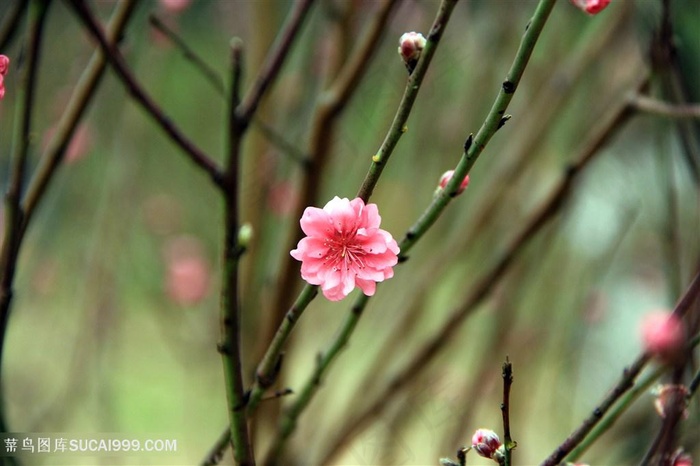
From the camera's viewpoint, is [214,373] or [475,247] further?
[214,373]

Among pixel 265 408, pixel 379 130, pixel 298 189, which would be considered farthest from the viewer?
pixel 379 130

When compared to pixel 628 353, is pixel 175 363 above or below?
below

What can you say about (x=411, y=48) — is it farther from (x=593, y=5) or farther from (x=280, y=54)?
(x=280, y=54)

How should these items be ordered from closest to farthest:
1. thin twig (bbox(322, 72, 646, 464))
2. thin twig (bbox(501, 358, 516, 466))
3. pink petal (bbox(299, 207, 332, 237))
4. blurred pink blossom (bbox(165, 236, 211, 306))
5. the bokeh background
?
thin twig (bbox(501, 358, 516, 466)), pink petal (bbox(299, 207, 332, 237)), thin twig (bbox(322, 72, 646, 464)), the bokeh background, blurred pink blossom (bbox(165, 236, 211, 306))

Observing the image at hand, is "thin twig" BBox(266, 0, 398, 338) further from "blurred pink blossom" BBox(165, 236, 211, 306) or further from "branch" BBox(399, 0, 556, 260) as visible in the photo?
"blurred pink blossom" BBox(165, 236, 211, 306)

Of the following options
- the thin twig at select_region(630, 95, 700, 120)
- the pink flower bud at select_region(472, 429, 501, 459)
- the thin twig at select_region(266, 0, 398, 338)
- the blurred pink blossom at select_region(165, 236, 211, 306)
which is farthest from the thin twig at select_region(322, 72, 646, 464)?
the blurred pink blossom at select_region(165, 236, 211, 306)

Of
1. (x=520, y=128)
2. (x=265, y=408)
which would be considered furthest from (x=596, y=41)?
(x=265, y=408)

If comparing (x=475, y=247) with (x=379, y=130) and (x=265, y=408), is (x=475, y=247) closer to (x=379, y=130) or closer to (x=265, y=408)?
(x=379, y=130)
